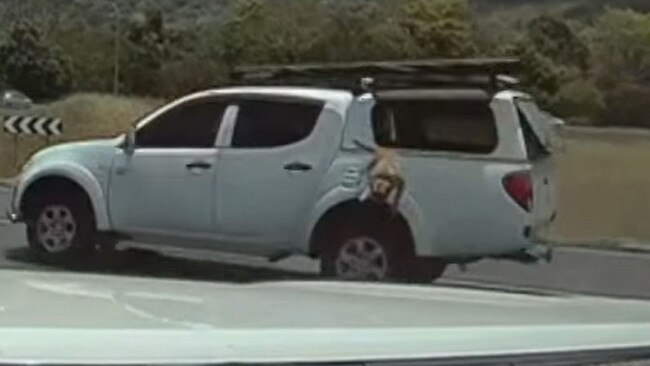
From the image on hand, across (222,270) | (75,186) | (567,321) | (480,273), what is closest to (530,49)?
(480,273)

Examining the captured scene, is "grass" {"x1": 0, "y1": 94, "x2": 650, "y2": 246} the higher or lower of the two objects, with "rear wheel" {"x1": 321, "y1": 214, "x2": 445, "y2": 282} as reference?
higher

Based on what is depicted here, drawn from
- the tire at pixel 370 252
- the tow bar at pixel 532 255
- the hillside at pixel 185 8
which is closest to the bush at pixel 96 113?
the hillside at pixel 185 8

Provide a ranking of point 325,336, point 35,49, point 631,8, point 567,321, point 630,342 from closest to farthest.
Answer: point 325,336 < point 630,342 < point 567,321 < point 631,8 < point 35,49

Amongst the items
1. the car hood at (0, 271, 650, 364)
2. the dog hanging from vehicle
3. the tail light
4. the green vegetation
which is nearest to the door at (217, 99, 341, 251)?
the dog hanging from vehicle

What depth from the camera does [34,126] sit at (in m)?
9.46

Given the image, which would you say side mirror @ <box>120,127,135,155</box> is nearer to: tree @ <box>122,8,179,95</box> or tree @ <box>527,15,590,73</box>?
tree @ <box>122,8,179,95</box>

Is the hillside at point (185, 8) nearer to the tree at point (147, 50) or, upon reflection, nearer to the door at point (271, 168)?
the tree at point (147, 50)

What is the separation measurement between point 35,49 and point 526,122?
121 inches

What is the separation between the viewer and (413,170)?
8.61 metres

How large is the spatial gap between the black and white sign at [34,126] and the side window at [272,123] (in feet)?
3.79

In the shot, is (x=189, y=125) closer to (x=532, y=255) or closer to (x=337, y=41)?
(x=337, y=41)

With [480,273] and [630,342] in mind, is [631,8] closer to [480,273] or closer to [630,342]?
[480,273]

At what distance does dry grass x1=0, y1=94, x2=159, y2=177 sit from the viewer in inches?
362

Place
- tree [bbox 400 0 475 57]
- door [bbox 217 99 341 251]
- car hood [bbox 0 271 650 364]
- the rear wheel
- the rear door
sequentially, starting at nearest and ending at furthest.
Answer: car hood [bbox 0 271 650 364] → the rear door → the rear wheel → door [bbox 217 99 341 251] → tree [bbox 400 0 475 57]
